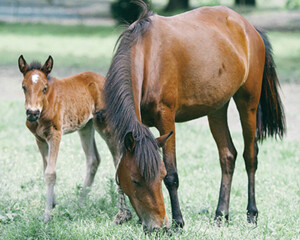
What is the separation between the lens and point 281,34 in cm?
2383

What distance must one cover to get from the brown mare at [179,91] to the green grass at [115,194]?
35cm

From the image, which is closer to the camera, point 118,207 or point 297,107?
point 118,207

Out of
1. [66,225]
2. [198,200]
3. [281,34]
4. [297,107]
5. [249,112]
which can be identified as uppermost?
[249,112]

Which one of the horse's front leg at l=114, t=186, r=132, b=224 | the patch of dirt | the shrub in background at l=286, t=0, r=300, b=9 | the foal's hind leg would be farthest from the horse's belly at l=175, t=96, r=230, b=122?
the shrub in background at l=286, t=0, r=300, b=9

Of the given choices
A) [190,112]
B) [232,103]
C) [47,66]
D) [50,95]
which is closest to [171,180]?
[190,112]

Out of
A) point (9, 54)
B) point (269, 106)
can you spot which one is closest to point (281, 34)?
point (9, 54)

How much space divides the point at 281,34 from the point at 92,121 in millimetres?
19654

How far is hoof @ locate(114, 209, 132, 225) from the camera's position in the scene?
4.92m

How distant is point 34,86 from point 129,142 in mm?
1365

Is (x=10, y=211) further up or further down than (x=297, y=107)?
further up

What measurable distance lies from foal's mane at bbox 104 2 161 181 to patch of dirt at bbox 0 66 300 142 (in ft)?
13.9

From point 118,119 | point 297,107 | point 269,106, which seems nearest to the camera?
point 118,119

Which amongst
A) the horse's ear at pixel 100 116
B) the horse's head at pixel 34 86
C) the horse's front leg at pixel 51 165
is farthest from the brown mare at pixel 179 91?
the horse's front leg at pixel 51 165

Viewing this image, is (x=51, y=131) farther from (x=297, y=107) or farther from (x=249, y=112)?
(x=297, y=107)
